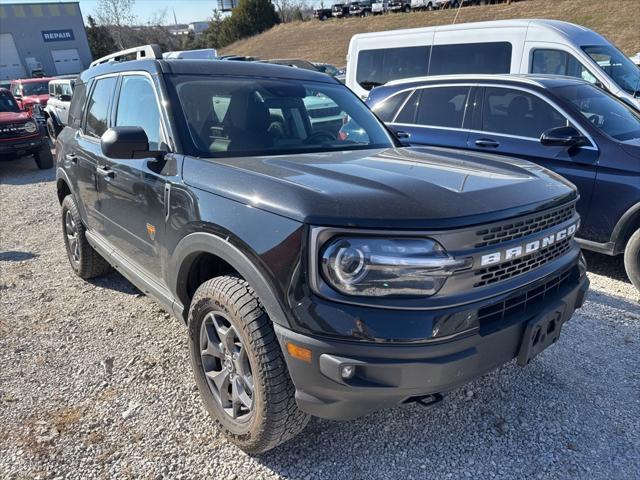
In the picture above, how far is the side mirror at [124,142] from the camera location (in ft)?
8.45

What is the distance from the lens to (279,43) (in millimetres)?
50062

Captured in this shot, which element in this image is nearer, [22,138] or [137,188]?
[137,188]

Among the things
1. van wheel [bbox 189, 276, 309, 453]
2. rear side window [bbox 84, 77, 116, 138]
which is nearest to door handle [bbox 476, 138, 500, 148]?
rear side window [bbox 84, 77, 116, 138]

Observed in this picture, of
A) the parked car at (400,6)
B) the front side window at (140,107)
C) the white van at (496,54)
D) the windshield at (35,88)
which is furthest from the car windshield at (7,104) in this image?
the parked car at (400,6)

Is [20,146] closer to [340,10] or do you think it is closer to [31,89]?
[31,89]

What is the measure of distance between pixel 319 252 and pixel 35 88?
2047 centimetres

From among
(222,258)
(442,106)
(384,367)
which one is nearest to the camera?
(384,367)

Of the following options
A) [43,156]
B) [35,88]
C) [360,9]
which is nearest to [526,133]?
[43,156]

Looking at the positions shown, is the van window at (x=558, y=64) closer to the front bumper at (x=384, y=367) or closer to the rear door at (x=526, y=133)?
the rear door at (x=526, y=133)

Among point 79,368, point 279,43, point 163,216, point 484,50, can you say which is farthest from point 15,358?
point 279,43

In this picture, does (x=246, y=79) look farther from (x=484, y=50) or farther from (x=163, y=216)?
(x=484, y=50)

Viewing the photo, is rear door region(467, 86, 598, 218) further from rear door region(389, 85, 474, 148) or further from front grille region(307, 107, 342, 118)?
front grille region(307, 107, 342, 118)

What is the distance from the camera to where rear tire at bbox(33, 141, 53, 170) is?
11137mm

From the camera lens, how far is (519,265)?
2.16 meters
